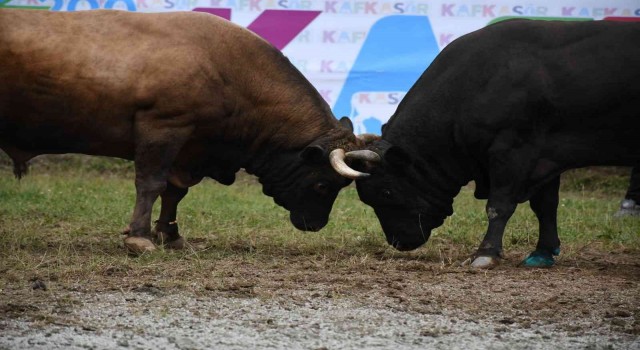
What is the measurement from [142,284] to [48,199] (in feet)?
15.9

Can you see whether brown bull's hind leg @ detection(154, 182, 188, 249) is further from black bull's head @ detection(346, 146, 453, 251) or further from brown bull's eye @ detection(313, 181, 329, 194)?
black bull's head @ detection(346, 146, 453, 251)

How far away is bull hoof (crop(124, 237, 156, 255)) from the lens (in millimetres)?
7781

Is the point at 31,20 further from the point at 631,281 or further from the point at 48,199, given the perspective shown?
the point at 631,281

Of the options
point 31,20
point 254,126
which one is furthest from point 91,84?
point 254,126

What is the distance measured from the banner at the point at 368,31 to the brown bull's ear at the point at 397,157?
5.19m

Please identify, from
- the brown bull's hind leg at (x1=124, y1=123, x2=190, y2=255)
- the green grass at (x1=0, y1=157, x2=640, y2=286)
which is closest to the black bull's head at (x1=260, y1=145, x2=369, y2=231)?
the green grass at (x1=0, y1=157, x2=640, y2=286)

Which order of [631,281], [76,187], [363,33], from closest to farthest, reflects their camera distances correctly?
[631,281], [76,187], [363,33]

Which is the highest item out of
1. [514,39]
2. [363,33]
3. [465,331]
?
[363,33]

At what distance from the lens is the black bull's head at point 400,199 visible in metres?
8.12

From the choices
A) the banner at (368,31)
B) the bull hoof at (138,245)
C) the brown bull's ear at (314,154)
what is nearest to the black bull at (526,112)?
→ the brown bull's ear at (314,154)

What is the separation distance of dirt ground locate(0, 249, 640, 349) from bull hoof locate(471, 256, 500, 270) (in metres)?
0.13

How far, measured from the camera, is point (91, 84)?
25.6 feet

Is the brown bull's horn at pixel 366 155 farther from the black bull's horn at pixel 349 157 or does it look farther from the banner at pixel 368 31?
the banner at pixel 368 31

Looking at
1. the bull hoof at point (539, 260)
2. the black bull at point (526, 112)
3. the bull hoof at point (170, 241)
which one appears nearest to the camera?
the black bull at point (526, 112)
